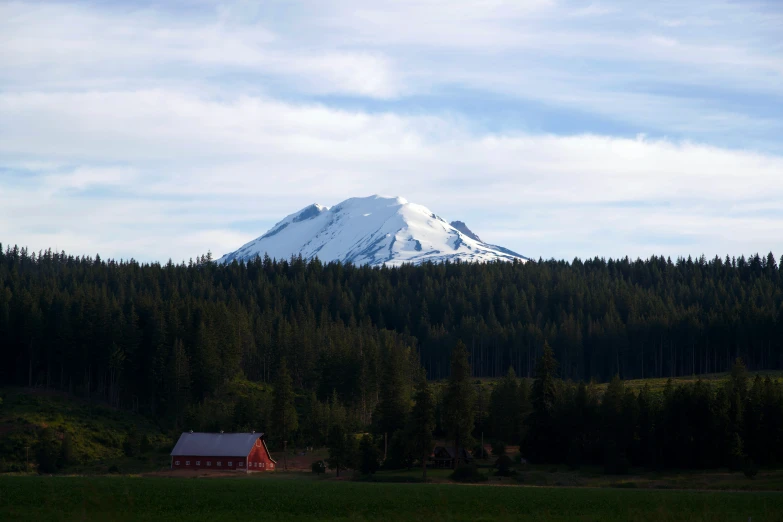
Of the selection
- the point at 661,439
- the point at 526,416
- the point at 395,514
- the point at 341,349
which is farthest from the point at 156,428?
the point at 395,514

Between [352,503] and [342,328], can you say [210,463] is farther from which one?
[342,328]

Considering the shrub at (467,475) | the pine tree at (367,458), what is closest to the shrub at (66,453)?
the pine tree at (367,458)

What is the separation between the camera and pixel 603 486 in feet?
202

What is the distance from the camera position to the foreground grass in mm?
39219

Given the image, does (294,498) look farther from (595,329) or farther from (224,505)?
(595,329)

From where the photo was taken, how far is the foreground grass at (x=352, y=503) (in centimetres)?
3922

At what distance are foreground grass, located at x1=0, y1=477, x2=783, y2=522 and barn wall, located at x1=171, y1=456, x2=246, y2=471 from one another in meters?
25.7

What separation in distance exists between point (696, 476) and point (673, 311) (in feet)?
312

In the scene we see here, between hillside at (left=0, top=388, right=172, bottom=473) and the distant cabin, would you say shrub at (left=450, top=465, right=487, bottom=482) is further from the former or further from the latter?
hillside at (left=0, top=388, right=172, bottom=473)

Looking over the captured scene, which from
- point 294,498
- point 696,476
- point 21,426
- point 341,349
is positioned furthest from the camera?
point 341,349

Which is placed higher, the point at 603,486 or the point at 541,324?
the point at 541,324

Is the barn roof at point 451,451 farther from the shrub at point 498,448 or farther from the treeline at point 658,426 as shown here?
the treeline at point 658,426

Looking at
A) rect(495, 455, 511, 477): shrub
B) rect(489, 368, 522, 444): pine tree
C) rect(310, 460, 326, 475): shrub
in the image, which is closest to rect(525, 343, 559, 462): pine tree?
rect(495, 455, 511, 477): shrub

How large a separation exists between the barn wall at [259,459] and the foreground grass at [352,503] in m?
26.0
